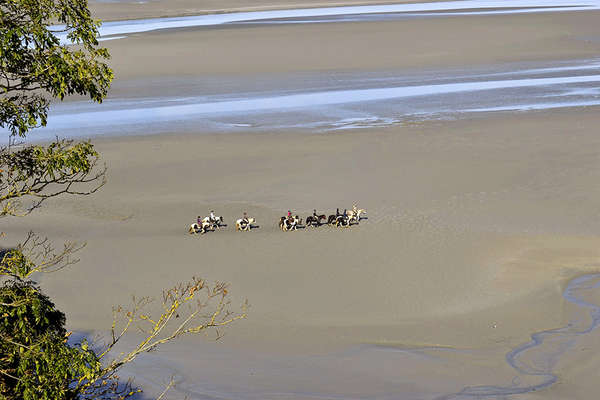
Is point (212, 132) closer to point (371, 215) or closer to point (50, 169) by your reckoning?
point (371, 215)

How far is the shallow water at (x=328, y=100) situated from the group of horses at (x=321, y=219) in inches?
474

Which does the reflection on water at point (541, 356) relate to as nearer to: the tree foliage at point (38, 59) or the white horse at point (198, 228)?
the tree foliage at point (38, 59)

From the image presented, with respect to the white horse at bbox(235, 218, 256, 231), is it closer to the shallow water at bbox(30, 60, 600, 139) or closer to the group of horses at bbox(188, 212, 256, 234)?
the group of horses at bbox(188, 212, 256, 234)

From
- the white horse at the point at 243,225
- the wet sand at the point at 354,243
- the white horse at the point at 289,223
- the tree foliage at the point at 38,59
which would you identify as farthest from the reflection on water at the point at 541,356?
the tree foliage at the point at 38,59

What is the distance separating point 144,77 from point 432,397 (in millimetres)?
38327

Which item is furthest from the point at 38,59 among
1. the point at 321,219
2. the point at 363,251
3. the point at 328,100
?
the point at 328,100

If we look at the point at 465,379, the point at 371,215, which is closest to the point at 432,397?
the point at 465,379

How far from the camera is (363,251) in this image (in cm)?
2186

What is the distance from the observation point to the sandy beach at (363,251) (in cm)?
1579

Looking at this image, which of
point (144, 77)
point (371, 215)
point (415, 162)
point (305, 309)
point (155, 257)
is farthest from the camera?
point (144, 77)

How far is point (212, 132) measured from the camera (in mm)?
35594

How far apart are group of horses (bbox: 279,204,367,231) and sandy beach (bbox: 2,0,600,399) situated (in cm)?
33

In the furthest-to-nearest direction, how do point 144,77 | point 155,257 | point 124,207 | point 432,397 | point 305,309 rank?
point 144,77 → point 124,207 → point 155,257 → point 305,309 → point 432,397

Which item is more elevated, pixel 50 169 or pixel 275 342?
pixel 50 169
